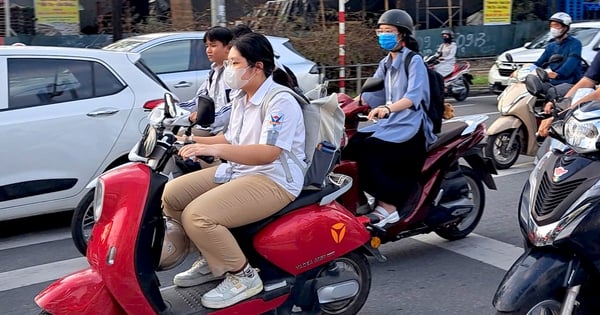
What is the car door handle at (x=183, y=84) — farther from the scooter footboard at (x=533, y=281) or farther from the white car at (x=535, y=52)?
the scooter footboard at (x=533, y=281)

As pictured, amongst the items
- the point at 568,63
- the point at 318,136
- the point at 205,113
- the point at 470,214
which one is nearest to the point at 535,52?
the point at 568,63

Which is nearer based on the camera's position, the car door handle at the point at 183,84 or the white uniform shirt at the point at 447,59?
the car door handle at the point at 183,84

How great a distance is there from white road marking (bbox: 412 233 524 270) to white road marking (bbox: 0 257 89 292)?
8.44ft

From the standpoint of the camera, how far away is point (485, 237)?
630 cm

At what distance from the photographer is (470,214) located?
6227 millimetres

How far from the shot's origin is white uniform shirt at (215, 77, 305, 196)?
3.95m

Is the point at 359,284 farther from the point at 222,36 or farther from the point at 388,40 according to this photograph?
the point at 222,36

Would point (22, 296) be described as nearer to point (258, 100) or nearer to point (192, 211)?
point (192, 211)

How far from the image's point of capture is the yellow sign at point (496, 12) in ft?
65.3

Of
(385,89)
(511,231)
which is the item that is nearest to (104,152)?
(385,89)

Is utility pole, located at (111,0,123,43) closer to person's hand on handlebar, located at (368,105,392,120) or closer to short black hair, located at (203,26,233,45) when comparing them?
short black hair, located at (203,26,233,45)

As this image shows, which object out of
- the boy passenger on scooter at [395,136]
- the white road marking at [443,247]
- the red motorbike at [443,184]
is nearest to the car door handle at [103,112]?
the white road marking at [443,247]

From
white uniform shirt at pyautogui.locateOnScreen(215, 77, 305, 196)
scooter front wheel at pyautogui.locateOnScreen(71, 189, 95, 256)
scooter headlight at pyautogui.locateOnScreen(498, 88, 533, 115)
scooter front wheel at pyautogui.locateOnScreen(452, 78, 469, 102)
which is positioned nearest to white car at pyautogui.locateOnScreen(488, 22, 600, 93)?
scooter front wheel at pyautogui.locateOnScreen(452, 78, 469, 102)

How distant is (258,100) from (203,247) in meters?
0.78
